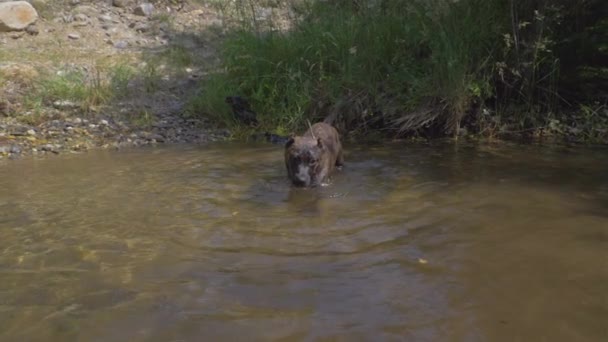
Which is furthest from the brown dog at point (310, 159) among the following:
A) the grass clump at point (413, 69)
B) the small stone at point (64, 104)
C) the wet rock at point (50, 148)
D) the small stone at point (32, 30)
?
the small stone at point (32, 30)

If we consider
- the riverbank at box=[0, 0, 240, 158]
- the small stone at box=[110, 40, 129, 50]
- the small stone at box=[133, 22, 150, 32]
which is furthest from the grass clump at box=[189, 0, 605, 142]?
the small stone at box=[133, 22, 150, 32]

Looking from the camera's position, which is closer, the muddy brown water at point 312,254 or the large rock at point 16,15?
the muddy brown water at point 312,254

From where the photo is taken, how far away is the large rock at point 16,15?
1223 cm

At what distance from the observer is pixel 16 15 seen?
12.4m

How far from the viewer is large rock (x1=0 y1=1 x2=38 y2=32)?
12.2 m

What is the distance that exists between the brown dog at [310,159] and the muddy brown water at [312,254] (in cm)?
21

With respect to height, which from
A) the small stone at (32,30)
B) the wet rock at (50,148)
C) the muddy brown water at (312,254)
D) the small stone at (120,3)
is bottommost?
the muddy brown water at (312,254)

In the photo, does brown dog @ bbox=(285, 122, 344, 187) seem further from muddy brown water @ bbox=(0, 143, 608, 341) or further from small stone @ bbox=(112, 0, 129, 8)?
small stone @ bbox=(112, 0, 129, 8)

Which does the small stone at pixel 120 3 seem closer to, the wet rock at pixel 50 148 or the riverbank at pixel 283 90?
the riverbank at pixel 283 90

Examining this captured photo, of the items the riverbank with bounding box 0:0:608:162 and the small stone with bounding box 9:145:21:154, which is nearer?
the small stone with bounding box 9:145:21:154

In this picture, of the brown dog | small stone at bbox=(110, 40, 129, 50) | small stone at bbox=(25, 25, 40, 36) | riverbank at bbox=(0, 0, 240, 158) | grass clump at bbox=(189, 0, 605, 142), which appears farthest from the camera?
small stone at bbox=(110, 40, 129, 50)

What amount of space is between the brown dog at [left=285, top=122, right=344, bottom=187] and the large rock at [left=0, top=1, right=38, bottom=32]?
8.64m

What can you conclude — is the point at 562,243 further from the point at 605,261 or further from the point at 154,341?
the point at 154,341

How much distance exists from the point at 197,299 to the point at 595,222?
10.0 ft
